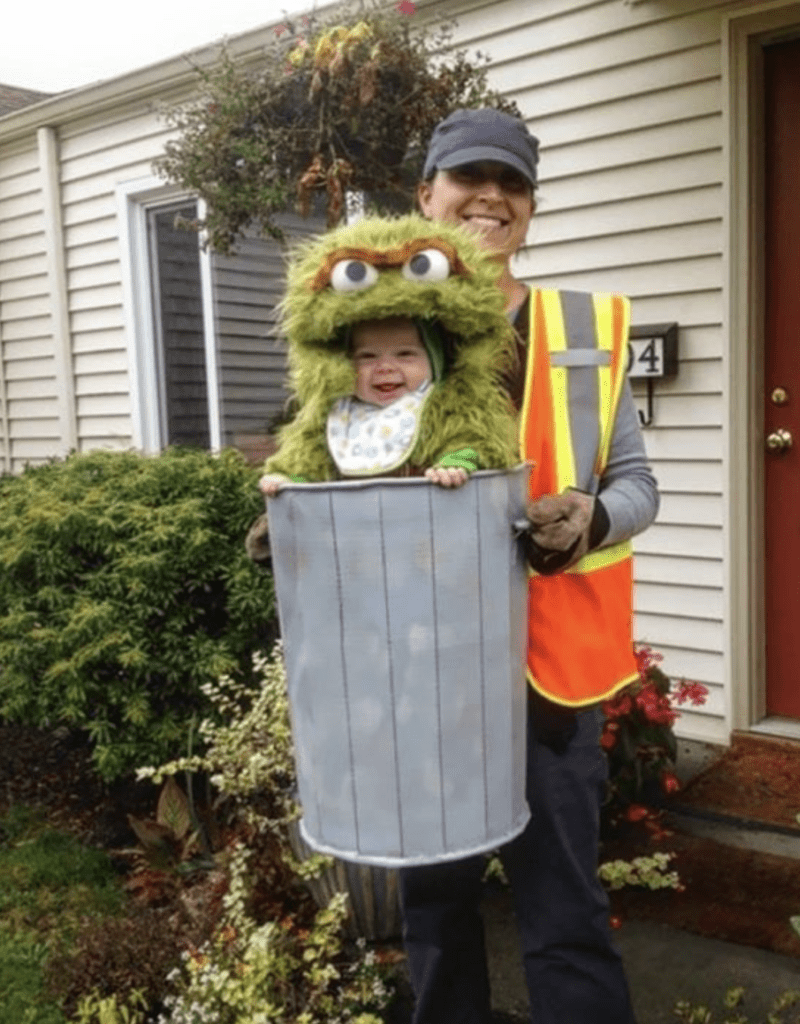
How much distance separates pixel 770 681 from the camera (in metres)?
3.96

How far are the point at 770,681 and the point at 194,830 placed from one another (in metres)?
2.08

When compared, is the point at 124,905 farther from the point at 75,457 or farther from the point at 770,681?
the point at 770,681

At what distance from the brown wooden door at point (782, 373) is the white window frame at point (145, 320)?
10.7 feet

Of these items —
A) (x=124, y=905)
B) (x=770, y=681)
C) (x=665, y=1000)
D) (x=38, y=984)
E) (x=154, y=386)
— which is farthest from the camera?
(x=154, y=386)

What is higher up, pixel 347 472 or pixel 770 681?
pixel 347 472

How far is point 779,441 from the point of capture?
3811 millimetres

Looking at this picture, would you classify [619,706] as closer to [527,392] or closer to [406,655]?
[527,392]

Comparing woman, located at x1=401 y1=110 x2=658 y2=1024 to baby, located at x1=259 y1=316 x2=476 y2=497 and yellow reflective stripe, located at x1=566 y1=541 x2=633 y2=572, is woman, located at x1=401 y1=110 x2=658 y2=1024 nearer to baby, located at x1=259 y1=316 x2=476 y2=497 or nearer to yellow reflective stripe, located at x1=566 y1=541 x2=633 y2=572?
yellow reflective stripe, located at x1=566 y1=541 x2=633 y2=572

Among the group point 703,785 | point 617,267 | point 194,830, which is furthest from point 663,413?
point 194,830

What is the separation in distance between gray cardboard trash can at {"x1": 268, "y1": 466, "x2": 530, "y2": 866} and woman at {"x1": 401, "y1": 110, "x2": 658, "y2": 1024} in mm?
133

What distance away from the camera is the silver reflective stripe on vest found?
5.69 feet

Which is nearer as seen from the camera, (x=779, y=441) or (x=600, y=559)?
(x=600, y=559)

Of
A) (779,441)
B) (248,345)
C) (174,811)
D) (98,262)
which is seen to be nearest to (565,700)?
(174,811)

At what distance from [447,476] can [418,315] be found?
10.2 inches
